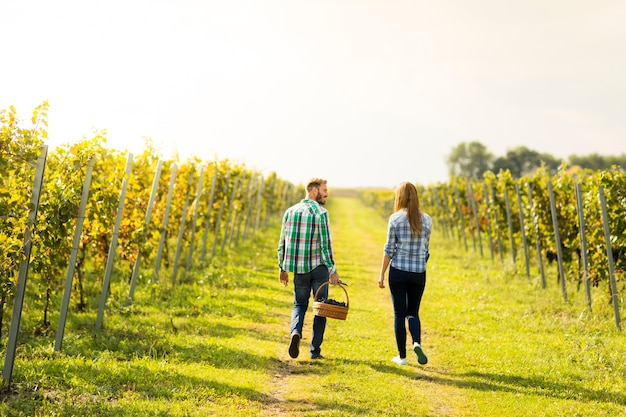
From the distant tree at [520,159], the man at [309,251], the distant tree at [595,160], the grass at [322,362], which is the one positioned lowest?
the grass at [322,362]

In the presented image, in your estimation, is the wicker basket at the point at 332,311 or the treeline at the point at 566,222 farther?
the treeline at the point at 566,222

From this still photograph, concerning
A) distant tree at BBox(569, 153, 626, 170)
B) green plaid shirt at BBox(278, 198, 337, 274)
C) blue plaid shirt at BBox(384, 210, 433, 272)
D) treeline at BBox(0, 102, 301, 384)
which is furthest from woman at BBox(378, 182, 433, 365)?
distant tree at BBox(569, 153, 626, 170)

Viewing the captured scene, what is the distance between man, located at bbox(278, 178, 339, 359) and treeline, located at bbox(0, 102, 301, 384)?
2.08 m

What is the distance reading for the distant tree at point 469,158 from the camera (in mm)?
108875

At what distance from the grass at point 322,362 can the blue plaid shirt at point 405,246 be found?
1.01m

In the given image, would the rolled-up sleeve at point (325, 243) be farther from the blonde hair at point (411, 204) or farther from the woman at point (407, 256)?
the blonde hair at point (411, 204)

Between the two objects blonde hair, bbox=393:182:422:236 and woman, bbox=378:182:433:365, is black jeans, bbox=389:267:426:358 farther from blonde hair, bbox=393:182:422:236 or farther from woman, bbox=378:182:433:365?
blonde hair, bbox=393:182:422:236

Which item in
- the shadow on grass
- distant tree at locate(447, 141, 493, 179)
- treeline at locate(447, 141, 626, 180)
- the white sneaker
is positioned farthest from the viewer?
distant tree at locate(447, 141, 493, 179)

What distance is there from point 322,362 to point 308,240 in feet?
3.95

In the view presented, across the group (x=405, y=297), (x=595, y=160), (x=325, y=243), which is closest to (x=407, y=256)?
(x=405, y=297)

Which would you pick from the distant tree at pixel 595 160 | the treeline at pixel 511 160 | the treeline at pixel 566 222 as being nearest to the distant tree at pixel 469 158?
the treeline at pixel 511 160

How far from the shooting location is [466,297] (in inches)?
405

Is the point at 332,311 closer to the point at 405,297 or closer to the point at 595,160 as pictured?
the point at 405,297

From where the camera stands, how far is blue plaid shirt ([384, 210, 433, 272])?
6.02 meters
